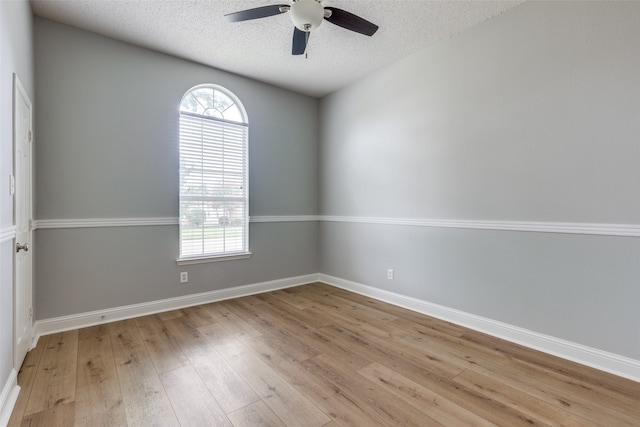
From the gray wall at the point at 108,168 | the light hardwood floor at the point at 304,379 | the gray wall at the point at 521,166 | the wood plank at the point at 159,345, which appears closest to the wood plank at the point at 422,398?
the light hardwood floor at the point at 304,379

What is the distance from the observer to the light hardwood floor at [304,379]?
161 centimetres

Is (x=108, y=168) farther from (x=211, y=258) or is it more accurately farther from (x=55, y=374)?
(x=55, y=374)

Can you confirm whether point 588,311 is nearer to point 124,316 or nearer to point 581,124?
point 581,124

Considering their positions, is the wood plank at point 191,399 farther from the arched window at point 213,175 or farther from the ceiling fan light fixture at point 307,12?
the ceiling fan light fixture at point 307,12

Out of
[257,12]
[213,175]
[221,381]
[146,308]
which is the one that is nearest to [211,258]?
[146,308]

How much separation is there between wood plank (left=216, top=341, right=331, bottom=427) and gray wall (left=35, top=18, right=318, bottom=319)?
142 cm

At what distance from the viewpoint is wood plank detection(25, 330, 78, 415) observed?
1722mm

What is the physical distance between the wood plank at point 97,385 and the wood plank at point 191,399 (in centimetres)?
26

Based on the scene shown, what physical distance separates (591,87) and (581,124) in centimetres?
26

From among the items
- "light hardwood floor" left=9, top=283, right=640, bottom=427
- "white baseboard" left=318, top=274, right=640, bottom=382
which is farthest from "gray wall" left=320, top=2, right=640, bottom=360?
"light hardwood floor" left=9, top=283, right=640, bottom=427

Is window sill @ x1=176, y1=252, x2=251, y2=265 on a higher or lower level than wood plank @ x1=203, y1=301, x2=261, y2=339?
higher

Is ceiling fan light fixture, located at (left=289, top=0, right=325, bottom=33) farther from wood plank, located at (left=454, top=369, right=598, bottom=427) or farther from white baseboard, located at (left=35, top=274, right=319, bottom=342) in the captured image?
white baseboard, located at (left=35, top=274, right=319, bottom=342)

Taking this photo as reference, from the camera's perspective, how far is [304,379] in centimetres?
195

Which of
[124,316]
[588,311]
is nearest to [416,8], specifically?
[588,311]
